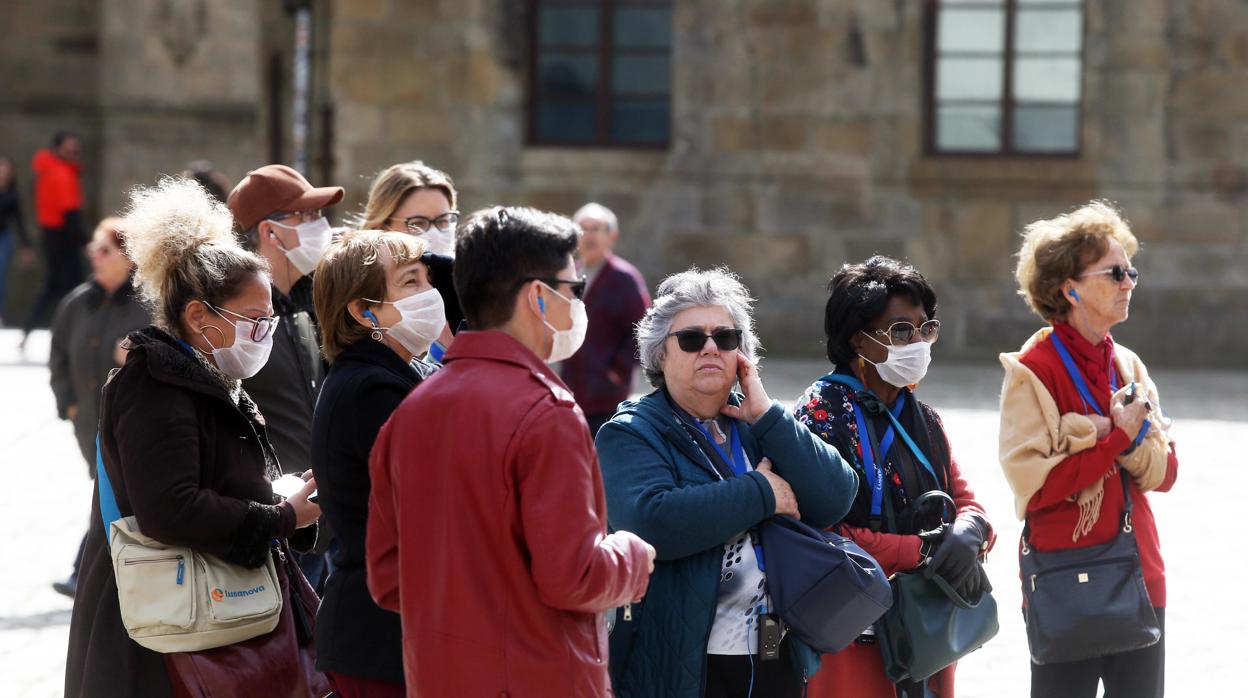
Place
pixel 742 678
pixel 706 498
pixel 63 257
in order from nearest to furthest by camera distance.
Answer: pixel 706 498
pixel 742 678
pixel 63 257

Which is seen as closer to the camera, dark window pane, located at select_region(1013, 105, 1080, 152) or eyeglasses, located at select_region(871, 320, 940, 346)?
eyeglasses, located at select_region(871, 320, 940, 346)

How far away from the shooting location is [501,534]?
10.5ft

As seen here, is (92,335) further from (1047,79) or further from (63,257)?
(1047,79)

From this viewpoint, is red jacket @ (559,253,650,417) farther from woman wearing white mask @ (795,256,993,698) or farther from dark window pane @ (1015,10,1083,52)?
dark window pane @ (1015,10,1083,52)

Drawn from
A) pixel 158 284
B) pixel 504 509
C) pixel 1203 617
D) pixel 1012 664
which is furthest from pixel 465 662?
pixel 1203 617

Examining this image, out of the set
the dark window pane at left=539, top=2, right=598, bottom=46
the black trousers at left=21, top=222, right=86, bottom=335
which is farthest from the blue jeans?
the dark window pane at left=539, top=2, right=598, bottom=46

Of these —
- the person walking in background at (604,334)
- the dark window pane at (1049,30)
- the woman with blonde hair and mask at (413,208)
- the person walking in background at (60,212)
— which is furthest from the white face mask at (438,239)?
the person walking in background at (60,212)

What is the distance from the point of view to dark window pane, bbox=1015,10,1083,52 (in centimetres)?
1593

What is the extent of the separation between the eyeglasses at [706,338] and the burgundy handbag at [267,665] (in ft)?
3.69

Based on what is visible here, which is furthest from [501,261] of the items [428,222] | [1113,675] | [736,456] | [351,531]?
[1113,675]

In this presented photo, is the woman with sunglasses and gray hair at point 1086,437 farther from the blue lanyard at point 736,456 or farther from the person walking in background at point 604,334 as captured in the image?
the person walking in background at point 604,334

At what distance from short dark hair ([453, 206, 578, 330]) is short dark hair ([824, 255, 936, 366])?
4.64ft

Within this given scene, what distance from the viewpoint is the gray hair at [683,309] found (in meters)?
4.23

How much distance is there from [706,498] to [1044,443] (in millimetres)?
1377
